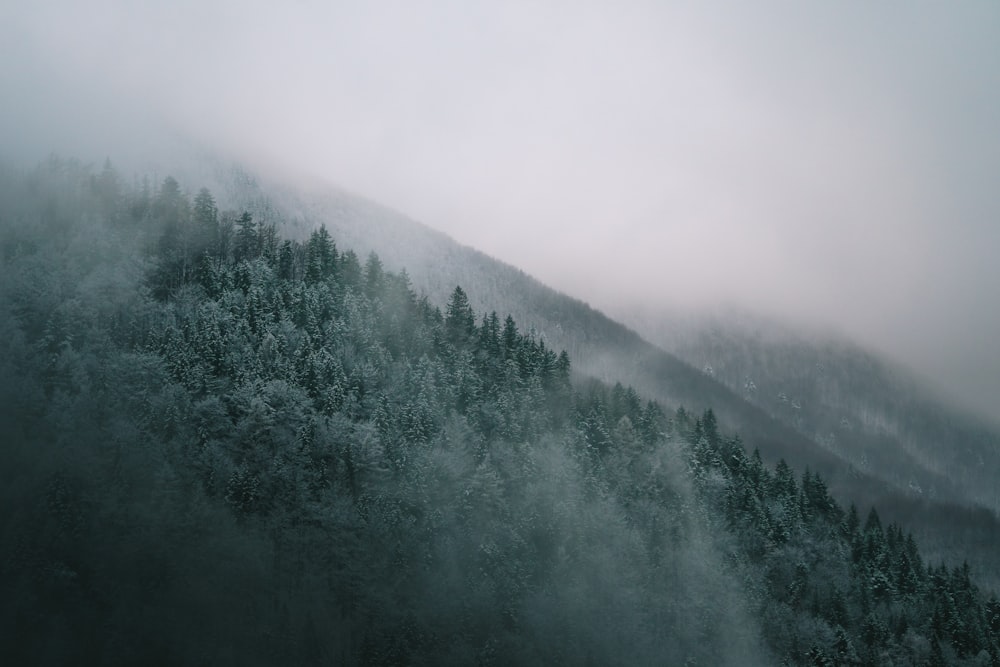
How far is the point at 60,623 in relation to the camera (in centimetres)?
8025

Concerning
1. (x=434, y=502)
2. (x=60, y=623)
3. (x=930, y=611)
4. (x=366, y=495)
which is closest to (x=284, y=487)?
(x=366, y=495)

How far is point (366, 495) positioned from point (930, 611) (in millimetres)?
98474

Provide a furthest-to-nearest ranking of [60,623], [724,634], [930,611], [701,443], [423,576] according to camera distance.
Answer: [701,443] → [930,611] → [724,634] → [423,576] → [60,623]

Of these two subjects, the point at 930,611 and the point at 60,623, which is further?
the point at 930,611

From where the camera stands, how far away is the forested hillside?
88.9 m

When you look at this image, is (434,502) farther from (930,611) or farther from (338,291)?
(930,611)

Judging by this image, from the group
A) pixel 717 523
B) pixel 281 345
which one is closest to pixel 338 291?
pixel 281 345

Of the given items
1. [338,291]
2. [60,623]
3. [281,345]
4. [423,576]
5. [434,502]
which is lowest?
[60,623]

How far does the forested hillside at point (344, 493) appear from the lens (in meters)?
88.9

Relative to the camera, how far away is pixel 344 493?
351 feet

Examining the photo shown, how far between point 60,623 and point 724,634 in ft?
289

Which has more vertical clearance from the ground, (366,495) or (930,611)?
(930,611)

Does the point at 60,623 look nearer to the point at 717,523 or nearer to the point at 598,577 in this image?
the point at 598,577

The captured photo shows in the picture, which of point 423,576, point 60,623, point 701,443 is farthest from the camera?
point 701,443
